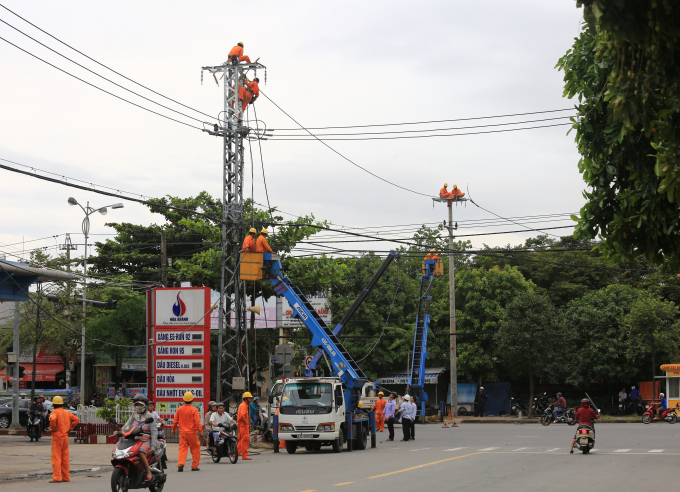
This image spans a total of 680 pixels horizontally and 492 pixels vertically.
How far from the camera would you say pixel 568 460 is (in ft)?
57.4

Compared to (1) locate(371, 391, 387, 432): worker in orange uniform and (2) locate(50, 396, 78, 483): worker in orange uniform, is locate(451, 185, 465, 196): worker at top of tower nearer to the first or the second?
(1) locate(371, 391, 387, 432): worker in orange uniform

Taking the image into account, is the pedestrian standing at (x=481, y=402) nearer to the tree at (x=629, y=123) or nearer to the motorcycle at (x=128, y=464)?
the motorcycle at (x=128, y=464)

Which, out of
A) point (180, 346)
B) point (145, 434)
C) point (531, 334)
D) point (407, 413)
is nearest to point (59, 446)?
point (145, 434)

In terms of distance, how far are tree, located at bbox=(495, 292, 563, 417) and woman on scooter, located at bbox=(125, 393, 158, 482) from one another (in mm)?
31328

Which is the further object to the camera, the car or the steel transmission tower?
the car

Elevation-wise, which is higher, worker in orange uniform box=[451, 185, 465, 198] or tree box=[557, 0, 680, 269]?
worker in orange uniform box=[451, 185, 465, 198]

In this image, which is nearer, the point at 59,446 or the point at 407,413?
the point at 59,446

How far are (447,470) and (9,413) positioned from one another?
26.6m

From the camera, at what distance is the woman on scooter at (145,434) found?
11.4 metres

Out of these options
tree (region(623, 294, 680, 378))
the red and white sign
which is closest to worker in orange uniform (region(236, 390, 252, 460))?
the red and white sign

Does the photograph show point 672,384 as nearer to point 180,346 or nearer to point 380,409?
point 380,409

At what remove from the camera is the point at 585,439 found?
62.1 feet

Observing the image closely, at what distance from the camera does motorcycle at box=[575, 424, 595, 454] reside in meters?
18.9

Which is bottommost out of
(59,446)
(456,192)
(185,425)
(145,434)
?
(59,446)
